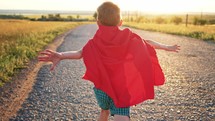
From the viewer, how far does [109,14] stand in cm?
286

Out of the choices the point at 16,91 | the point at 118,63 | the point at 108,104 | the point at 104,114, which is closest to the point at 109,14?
the point at 118,63

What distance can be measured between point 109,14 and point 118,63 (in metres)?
0.46

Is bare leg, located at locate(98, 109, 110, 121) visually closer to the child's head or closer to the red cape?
the red cape

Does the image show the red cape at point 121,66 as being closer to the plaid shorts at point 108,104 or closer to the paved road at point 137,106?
the plaid shorts at point 108,104

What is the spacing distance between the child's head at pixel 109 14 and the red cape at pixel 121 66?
0.05 m

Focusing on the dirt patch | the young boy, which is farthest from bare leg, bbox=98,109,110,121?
the dirt patch

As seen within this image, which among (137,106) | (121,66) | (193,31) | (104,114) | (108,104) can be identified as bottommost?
(193,31)

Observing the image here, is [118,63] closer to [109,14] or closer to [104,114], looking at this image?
[109,14]

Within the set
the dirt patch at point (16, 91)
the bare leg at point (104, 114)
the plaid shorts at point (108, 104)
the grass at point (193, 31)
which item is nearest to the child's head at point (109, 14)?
the plaid shorts at point (108, 104)

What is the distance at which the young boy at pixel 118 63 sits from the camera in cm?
290

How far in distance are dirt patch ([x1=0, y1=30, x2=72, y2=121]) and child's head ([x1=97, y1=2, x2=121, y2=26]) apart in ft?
7.65

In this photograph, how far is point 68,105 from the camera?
16.5 feet

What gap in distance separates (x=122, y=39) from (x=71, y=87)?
3676mm

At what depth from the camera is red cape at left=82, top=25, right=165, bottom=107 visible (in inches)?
115
